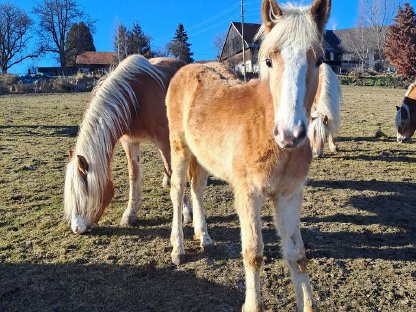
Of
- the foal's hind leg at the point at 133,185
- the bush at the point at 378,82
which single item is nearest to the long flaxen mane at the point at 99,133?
the foal's hind leg at the point at 133,185

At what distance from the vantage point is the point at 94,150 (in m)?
4.09

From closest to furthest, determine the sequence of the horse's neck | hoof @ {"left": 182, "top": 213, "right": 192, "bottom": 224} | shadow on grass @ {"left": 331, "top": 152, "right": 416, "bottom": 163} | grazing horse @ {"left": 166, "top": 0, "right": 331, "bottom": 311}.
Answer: grazing horse @ {"left": 166, "top": 0, "right": 331, "bottom": 311}, the horse's neck, hoof @ {"left": 182, "top": 213, "right": 192, "bottom": 224}, shadow on grass @ {"left": 331, "top": 152, "right": 416, "bottom": 163}

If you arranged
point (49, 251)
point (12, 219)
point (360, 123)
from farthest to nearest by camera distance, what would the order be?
point (360, 123) → point (12, 219) → point (49, 251)

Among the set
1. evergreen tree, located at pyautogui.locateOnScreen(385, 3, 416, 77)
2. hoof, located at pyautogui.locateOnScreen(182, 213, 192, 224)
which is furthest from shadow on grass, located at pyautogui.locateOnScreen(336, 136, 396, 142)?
evergreen tree, located at pyautogui.locateOnScreen(385, 3, 416, 77)

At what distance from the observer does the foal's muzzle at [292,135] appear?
204 centimetres

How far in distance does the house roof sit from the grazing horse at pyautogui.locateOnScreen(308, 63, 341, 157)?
5274cm

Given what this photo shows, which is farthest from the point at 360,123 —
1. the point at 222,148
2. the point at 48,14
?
the point at 48,14

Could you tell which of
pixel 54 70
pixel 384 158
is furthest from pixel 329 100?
pixel 54 70

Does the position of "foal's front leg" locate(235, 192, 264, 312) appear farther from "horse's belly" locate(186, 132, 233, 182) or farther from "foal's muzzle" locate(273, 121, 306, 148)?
"foal's muzzle" locate(273, 121, 306, 148)

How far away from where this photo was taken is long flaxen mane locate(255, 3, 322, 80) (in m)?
2.25

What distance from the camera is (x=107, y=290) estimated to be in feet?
10.5

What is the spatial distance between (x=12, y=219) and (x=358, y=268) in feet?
13.4

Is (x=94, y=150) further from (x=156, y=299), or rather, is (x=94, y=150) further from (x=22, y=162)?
(x=22, y=162)

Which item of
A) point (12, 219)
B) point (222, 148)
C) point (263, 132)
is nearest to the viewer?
point (263, 132)
